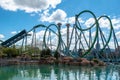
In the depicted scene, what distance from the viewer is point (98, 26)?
192ft

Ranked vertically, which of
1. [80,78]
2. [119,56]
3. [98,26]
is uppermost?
[98,26]

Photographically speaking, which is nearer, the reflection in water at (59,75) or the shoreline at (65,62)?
the reflection in water at (59,75)

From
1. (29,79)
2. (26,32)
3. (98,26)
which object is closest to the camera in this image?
(29,79)

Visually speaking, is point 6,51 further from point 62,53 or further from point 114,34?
point 114,34

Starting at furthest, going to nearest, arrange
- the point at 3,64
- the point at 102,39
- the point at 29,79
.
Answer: the point at 102,39 < the point at 3,64 < the point at 29,79

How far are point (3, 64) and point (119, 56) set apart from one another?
104 feet

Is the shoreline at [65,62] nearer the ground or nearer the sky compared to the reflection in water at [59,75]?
nearer the sky

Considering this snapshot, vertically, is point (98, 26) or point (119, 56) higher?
point (98, 26)

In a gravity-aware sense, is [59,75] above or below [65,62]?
below

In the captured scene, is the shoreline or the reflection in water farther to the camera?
the shoreline

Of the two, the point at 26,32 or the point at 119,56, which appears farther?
the point at 119,56

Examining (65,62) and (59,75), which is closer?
(59,75)

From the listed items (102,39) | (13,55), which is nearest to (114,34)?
(102,39)

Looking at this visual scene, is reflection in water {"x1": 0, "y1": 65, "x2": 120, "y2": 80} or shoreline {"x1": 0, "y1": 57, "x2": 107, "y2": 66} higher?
shoreline {"x1": 0, "y1": 57, "x2": 107, "y2": 66}
